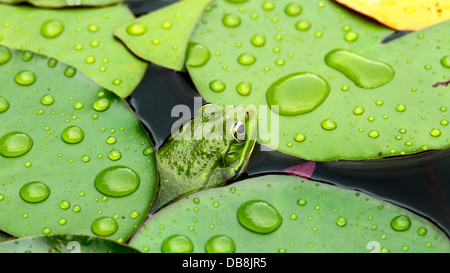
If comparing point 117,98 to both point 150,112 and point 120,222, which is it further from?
point 120,222

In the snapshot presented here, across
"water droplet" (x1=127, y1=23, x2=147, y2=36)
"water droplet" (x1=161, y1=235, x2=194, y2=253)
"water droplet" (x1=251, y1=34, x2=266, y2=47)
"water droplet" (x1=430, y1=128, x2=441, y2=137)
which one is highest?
"water droplet" (x1=251, y1=34, x2=266, y2=47)

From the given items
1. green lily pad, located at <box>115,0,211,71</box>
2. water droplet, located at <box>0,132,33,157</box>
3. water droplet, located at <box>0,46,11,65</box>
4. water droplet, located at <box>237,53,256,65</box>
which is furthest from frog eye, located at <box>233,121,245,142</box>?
water droplet, located at <box>0,46,11,65</box>

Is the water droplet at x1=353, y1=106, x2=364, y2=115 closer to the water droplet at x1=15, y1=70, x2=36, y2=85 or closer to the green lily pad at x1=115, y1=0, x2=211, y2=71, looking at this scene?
the green lily pad at x1=115, y1=0, x2=211, y2=71

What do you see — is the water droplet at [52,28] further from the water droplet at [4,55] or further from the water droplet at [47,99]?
the water droplet at [47,99]

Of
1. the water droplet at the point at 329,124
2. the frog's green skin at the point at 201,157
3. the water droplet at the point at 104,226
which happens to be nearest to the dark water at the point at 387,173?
the frog's green skin at the point at 201,157

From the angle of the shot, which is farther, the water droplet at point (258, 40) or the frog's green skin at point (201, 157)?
the water droplet at point (258, 40)

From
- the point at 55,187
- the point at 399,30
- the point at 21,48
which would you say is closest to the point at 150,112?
the point at 55,187

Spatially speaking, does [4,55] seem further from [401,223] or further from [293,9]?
[401,223]

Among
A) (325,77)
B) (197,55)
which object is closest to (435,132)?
(325,77)
